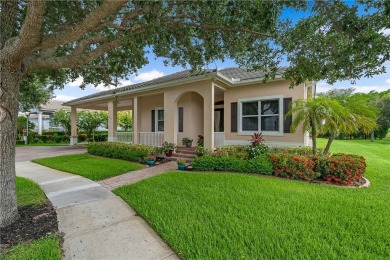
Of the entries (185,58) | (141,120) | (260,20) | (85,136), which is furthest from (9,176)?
(85,136)

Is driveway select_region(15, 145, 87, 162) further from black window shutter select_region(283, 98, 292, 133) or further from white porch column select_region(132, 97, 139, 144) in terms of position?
black window shutter select_region(283, 98, 292, 133)

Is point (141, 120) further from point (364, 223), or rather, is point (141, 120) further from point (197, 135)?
point (364, 223)

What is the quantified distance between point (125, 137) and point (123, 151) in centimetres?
324

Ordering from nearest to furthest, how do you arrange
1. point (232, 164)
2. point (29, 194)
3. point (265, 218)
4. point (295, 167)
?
point (265, 218) < point (29, 194) < point (295, 167) < point (232, 164)

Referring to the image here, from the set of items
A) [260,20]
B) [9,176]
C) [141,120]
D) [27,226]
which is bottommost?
[27,226]

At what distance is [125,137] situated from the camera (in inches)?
547

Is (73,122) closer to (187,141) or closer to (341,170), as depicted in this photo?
(187,141)

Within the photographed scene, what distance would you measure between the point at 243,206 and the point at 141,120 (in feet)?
38.7

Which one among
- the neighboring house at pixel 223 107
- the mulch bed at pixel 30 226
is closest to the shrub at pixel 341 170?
the neighboring house at pixel 223 107

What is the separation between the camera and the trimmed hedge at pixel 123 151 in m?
10.1

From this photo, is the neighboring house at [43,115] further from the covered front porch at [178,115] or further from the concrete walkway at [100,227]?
the concrete walkway at [100,227]

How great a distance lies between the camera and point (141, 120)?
14672 millimetres

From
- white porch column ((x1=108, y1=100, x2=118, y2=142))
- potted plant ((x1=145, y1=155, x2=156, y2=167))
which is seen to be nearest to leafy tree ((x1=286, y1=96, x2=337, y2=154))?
potted plant ((x1=145, y1=155, x2=156, y2=167))

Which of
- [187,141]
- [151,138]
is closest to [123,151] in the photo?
[151,138]
